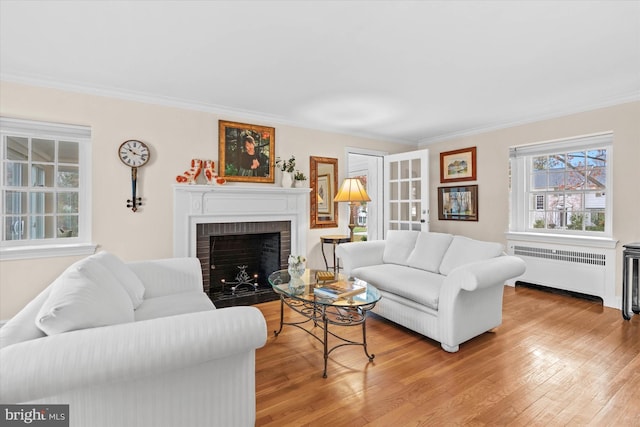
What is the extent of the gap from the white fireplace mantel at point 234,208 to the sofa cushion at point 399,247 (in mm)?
1185

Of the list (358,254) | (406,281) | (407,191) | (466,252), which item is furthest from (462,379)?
(407,191)

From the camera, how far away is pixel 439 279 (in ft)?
9.50

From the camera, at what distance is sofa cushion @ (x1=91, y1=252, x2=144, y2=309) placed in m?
2.00

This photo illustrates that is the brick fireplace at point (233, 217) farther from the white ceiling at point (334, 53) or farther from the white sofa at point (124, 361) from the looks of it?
the white sofa at point (124, 361)

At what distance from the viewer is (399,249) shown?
11.8ft

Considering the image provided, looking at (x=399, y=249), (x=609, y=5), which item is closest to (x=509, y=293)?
(x=399, y=249)

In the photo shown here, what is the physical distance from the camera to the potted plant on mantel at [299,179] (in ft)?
14.1

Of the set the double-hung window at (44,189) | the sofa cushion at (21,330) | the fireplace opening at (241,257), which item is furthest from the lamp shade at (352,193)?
the sofa cushion at (21,330)

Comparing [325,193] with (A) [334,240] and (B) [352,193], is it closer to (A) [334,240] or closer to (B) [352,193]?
(B) [352,193]

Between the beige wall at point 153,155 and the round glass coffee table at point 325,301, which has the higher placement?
the beige wall at point 153,155

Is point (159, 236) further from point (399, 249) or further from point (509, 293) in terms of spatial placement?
point (509, 293)

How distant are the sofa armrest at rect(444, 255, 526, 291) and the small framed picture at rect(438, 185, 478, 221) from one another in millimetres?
2267

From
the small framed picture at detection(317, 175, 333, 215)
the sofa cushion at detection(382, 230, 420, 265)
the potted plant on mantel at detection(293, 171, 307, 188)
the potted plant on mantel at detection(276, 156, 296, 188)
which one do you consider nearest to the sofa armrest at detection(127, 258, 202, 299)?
the potted plant on mantel at detection(276, 156, 296, 188)

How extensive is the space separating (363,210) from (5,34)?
190 inches
